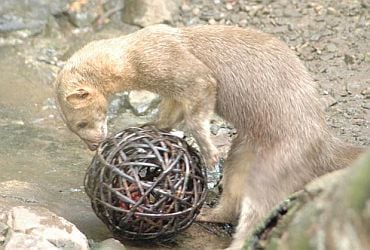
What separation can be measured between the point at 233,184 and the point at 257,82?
1.94ft

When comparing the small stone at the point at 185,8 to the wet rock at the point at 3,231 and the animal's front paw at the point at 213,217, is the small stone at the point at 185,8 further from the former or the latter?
the wet rock at the point at 3,231

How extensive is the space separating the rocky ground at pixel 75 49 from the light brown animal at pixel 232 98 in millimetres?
440

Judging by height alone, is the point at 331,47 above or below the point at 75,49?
above

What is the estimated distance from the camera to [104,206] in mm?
4242

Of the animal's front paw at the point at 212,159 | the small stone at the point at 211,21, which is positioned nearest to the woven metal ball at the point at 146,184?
the animal's front paw at the point at 212,159

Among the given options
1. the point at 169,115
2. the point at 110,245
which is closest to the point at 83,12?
the point at 169,115

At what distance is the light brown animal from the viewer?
4.55 metres

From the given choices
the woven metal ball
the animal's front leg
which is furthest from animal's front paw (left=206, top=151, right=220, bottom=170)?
the woven metal ball

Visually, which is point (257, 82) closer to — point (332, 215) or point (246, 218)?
point (246, 218)

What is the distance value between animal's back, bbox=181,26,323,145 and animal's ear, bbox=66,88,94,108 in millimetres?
611

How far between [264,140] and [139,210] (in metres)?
0.83

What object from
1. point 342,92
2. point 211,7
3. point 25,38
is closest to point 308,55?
point 342,92

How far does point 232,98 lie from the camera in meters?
4.81

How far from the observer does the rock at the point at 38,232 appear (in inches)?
160
